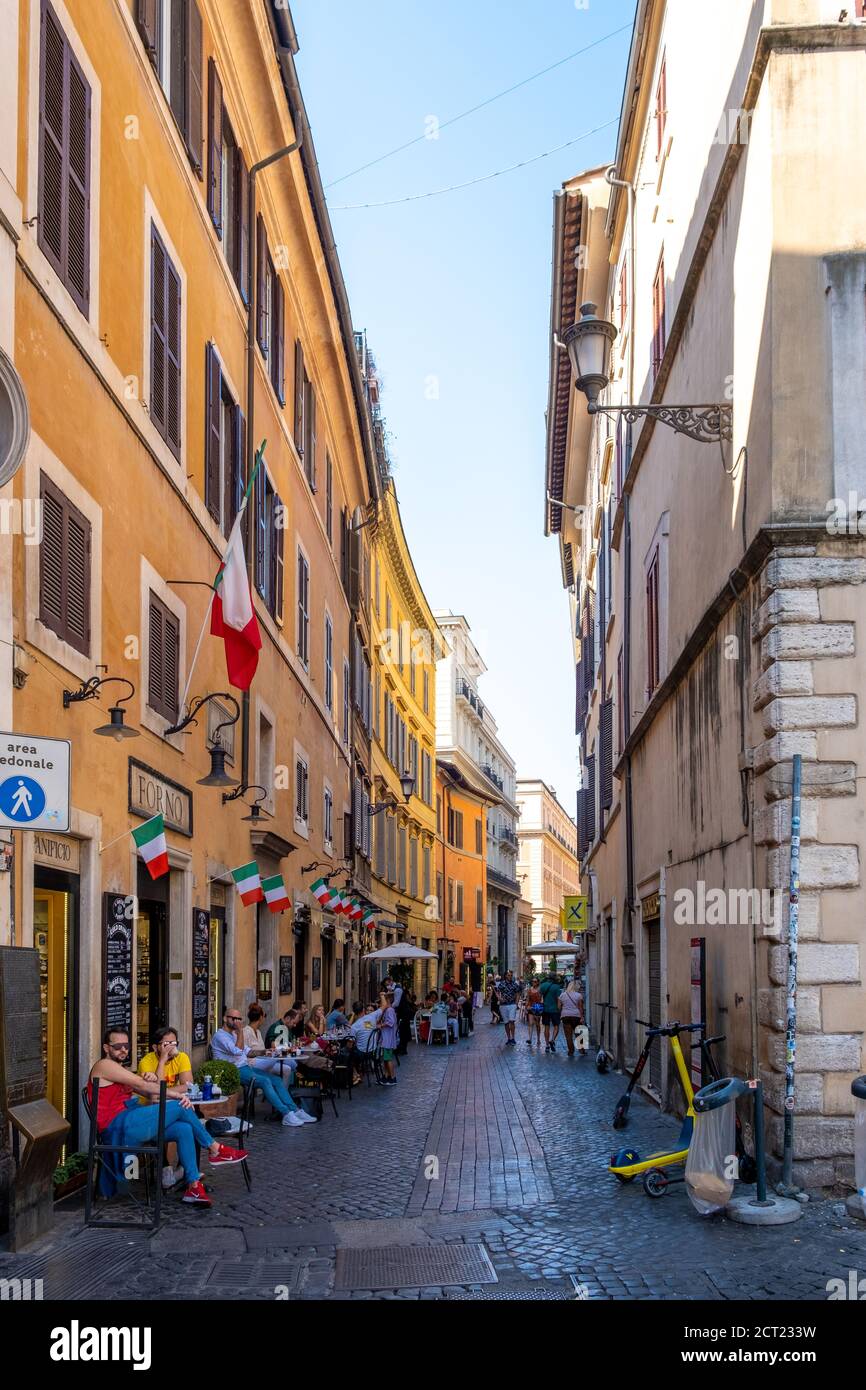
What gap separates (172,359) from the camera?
48.7 ft

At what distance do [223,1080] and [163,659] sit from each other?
13.0ft

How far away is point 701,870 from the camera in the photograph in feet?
45.4

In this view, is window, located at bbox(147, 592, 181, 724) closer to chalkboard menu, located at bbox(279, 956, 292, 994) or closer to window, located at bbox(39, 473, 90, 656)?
window, located at bbox(39, 473, 90, 656)

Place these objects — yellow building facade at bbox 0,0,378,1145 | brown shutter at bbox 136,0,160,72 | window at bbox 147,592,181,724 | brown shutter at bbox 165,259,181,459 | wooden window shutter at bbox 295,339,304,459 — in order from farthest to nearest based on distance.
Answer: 1. wooden window shutter at bbox 295,339,304,459
2. brown shutter at bbox 165,259,181,459
3. window at bbox 147,592,181,724
4. brown shutter at bbox 136,0,160,72
5. yellow building facade at bbox 0,0,378,1145

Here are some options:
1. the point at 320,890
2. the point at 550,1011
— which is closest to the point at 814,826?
the point at 320,890

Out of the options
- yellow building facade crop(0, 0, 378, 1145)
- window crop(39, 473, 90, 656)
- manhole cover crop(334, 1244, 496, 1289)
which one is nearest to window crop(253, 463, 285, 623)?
yellow building facade crop(0, 0, 378, 1145)

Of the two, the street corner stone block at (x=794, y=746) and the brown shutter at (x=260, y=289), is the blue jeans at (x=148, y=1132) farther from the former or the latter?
the brown shutter at (x=260, y=289)

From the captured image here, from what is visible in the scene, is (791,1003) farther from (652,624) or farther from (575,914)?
(575,914)

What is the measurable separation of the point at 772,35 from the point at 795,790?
5470 millimetres

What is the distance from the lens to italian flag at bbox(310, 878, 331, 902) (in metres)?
24.2

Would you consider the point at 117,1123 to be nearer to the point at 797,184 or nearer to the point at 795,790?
the point at 795,790

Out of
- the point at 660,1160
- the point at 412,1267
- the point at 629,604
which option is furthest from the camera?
the point at 629,604

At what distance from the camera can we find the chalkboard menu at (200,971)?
1536 centimetres

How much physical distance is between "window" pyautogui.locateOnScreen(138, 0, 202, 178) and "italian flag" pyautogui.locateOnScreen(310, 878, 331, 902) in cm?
1167
